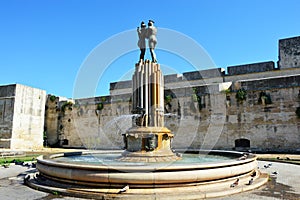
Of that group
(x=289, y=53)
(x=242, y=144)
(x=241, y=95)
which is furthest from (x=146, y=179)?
(x=289, y=53)

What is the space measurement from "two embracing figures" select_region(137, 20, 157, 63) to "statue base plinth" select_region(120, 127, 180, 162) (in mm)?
2813

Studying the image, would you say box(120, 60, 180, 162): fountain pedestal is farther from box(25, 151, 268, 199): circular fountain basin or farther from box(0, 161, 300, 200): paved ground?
box(0, 161, 300, 200): paved ground

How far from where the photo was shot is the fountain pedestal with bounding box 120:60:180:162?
8.04 m

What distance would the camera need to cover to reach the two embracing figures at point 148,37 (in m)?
9.18

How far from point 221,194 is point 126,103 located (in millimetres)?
20829

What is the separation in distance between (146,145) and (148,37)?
409 cm

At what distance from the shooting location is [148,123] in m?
8.59

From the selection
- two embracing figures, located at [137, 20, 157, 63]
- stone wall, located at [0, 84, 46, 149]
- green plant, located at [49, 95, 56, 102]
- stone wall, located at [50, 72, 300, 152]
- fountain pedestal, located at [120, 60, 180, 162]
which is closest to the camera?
fountain pedestal, located at [120, 60, 180, 162]

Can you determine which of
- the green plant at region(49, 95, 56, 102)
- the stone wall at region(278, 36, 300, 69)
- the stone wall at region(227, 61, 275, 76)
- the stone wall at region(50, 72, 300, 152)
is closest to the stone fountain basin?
the stone wall at region(50, 72, 300, 152)

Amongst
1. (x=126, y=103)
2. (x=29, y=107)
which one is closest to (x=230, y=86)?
(x=126, y=103)

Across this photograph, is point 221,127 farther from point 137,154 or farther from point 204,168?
point 204,168

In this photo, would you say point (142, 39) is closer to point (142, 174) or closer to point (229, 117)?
point (142, 174)

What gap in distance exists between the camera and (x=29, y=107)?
2798 centimetres

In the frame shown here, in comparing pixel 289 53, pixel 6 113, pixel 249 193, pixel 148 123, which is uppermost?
pixel 289 53
